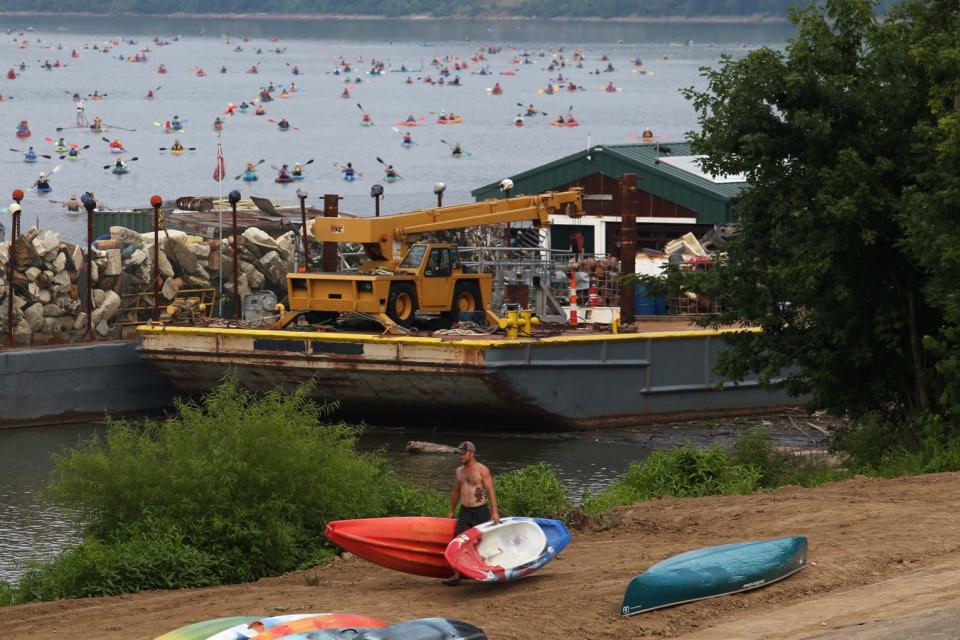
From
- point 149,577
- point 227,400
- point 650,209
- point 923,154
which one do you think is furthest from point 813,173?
point 650,209

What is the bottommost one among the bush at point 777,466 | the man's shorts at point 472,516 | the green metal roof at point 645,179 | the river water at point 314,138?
the bush at point 777,466

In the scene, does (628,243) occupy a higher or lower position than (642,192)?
lower

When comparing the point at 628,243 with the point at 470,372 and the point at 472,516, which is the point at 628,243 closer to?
the point at 470,372

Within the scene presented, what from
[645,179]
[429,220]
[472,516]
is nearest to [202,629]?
[472,516]

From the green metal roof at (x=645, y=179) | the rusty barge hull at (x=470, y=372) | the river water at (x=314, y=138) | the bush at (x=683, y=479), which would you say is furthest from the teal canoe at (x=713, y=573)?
the river water at (x=314, y=138)

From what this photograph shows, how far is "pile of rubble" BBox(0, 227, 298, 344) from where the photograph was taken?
38750 millimetres

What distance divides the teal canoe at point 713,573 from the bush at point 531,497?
5.07 m

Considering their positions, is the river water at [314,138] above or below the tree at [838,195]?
above

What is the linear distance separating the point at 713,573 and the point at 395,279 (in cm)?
1927

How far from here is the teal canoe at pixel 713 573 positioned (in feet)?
56.0

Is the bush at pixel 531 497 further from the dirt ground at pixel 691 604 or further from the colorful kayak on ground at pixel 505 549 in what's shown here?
the colorful kayak on ground at pixel 505 549

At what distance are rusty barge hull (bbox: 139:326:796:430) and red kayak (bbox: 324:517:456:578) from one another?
1503cm

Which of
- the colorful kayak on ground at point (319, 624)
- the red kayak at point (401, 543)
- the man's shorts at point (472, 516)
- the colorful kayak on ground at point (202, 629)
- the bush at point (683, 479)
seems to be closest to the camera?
the colorful kayak on ground at point (319, 624)

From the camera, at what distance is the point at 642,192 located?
46.5 m
